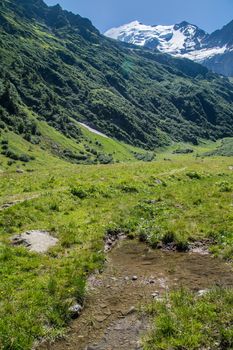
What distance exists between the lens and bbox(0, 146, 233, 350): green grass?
1505cm

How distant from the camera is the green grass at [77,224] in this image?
1505 cm

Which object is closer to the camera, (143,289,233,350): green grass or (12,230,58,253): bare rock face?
(143,289,233,350): green grass

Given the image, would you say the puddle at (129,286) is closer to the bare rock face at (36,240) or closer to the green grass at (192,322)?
the green grass at (192,322)

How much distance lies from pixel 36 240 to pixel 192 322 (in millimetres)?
10363

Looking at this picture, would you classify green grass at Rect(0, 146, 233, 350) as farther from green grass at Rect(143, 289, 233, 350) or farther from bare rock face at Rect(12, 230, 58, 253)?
green grass at Rect(143, 289, 233, 350)

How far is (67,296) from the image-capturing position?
16125mm

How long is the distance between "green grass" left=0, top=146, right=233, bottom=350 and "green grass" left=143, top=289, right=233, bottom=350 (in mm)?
3329

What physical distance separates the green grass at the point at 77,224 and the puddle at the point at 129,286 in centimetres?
65

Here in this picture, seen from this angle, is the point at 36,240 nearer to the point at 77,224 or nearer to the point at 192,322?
the point at 77,224

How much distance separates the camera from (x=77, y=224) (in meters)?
24.8

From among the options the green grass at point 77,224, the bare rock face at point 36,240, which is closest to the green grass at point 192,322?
the green grass at point 77,224

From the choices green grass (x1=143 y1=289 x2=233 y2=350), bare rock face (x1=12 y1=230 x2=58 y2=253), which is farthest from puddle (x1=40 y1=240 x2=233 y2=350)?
bare rock face (x1=12 y1=230 x2=58 y2=253)

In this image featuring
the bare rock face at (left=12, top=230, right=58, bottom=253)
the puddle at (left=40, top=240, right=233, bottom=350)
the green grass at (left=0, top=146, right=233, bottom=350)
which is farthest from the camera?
the bare rock face at (left=12, top=230, right=58, bottom=253)

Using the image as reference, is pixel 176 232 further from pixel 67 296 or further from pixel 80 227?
pixel 67 296
